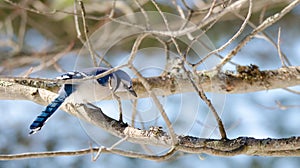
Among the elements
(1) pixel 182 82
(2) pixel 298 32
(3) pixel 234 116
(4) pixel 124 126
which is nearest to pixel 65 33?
(3) pixel 234 116

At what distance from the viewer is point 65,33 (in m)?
3.03

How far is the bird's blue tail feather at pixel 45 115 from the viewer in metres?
1.19

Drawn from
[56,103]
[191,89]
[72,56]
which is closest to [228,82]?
[191,89]

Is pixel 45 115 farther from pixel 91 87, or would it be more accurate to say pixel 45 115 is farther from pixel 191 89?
pixel 191 89

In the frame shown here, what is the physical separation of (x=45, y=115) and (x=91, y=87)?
0.12 metres

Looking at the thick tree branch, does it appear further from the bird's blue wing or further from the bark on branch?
the bird's blue wing

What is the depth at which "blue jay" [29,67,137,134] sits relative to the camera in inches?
45.7

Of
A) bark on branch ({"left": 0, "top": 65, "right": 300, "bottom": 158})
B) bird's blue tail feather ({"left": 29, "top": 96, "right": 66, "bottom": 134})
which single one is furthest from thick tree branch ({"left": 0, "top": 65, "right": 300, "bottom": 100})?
bird's blue tail feather ({"left": 29, "top": 96, "right": 66, "bottom": 134})

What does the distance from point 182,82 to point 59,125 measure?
82.4 inches

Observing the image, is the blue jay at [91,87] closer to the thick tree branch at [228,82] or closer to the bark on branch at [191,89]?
the bark on branch at [191,89]

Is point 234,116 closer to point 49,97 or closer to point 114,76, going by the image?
point 49,97

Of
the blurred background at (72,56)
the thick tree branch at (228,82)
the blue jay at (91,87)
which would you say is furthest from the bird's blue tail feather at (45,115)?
the blurred background at (72,56)

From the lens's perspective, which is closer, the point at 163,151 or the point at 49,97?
the point at 163,151

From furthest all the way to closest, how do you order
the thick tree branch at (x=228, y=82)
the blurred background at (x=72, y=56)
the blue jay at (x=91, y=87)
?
the blurred background at (x=72, y=56) < the thick tree branch at (x=228, y=82) < the blue jay at (x=91, y=87)
